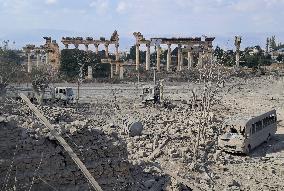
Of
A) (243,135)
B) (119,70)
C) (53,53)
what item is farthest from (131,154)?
(53,53)

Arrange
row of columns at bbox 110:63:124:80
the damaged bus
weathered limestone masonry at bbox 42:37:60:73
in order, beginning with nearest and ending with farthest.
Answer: the damaged bus
row of columns at bbox 110:63:124:80
weathered limestone masonry at bbox 42:37:60:73

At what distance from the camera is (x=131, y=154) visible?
18.2 meters

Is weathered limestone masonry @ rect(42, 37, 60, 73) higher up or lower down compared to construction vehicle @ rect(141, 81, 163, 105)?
higher up

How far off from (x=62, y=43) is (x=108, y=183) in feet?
186

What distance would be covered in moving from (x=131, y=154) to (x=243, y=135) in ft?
22.0

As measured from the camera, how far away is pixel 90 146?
1241 centimetres

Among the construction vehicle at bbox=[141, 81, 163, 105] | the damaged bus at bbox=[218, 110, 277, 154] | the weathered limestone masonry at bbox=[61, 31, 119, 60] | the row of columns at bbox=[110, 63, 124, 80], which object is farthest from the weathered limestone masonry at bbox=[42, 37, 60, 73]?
the damaged bus at bbox=[218, 110, 277, 154]

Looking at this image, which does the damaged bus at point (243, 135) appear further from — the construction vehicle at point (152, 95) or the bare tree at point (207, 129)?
the construction vehicle at point (152, 95)

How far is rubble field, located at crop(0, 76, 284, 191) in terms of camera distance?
1133cm

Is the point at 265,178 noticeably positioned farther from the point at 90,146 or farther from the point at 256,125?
the point at 90,146

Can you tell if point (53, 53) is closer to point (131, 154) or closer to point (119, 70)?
point (119, 70)

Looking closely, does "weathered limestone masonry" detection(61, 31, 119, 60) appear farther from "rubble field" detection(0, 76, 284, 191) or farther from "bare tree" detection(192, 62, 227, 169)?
"bare tree" detection(192, 62, 227, 169)

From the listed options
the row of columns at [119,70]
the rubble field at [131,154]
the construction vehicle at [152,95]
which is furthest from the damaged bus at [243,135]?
the row of columns at [119,70]

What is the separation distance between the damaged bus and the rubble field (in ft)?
1.52
